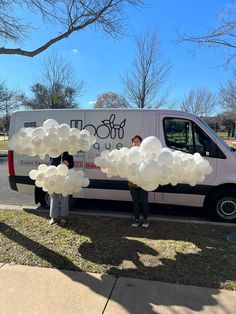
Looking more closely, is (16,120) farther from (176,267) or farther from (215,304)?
(215,304)

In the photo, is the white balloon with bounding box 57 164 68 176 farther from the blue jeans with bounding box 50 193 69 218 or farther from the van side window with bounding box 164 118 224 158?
the van side window with bounding box 164 118 224 158

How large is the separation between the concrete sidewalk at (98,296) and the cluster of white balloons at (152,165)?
1.26m

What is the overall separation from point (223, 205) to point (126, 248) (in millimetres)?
2423

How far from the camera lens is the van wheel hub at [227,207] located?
6.27 meters

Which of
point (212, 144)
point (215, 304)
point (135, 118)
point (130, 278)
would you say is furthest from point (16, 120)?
point (215, 304)

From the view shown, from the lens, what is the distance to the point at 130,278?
3.91m

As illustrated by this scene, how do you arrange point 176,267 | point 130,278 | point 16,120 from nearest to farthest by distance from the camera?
1. point 130,278
2. point 176,267
3. point 16,120

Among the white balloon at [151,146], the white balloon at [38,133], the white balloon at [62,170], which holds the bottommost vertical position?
the white balloon at [62,170]

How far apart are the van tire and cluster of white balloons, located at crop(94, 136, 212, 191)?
184cm

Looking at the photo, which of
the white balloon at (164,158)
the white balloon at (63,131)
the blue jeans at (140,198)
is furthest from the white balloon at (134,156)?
the blue jeans at (140,198)

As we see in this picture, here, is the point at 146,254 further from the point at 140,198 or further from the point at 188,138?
the point at 188,138

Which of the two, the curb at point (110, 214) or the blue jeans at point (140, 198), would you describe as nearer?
the blue jeans at point (140, 198)

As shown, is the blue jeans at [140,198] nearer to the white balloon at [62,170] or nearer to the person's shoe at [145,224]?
the person's shoe at [145,224]

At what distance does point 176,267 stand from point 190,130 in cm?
292
